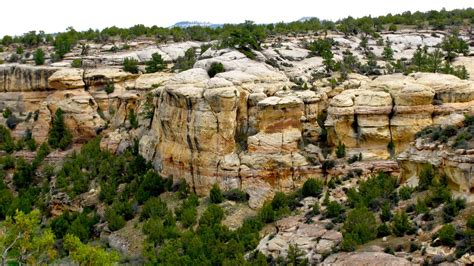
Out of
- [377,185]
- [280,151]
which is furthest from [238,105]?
[377,185]

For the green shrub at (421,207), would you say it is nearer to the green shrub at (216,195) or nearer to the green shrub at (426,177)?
the green shrub at (426,177)

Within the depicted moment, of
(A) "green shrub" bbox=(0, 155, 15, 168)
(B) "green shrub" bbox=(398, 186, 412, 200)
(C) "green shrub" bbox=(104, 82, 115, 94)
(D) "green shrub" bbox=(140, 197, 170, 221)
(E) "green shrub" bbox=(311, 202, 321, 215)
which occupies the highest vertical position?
(C) "green shrub" bbox=(104, 82, 115, 94)

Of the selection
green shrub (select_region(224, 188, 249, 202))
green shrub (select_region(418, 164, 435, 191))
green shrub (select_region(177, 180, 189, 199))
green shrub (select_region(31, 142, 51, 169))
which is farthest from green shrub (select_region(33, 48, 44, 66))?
green shrub (select_region(418, 164, 435, 191))

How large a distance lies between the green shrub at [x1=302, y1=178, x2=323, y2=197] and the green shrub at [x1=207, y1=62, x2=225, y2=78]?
13.3 m

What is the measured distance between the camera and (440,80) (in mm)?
48906

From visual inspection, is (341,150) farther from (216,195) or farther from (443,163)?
(443,163)

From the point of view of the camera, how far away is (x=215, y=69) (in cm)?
5444

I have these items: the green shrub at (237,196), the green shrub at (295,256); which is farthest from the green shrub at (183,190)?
the green shrub at (295,256)

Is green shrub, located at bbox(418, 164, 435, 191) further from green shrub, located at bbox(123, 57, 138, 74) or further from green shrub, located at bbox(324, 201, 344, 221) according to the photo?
green shrub, located at bbox(123, 57, 138, 74)

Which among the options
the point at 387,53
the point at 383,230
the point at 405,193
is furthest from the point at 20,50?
the point at 383,230

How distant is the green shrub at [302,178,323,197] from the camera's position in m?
46.1

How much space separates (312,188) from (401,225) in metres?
13.4

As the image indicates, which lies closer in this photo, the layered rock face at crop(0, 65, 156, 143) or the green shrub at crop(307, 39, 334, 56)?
the green shrub at crop(307, 39, 334, 56)

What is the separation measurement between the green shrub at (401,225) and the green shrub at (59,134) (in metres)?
40.0
